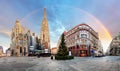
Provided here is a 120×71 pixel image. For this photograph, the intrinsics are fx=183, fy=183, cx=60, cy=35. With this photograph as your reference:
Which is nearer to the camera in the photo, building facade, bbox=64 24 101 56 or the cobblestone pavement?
the cobblestone pavement

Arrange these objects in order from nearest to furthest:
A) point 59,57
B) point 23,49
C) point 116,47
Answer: point 59,57
point 116,47
point 23,49

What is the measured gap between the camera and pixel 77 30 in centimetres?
10331

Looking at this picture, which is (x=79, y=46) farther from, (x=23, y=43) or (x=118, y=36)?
(x=23, y=43)

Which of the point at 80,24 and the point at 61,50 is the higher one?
the point at 80,24

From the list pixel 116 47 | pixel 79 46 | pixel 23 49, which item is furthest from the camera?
pixel 23 49

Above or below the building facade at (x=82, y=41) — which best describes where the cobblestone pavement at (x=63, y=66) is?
below

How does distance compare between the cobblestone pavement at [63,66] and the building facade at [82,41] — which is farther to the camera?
the building facade at [82,41]

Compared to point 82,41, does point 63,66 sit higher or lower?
lower

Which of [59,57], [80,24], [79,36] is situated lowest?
[59,57]

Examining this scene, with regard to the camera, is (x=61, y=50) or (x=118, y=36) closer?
(x=61, y=50)

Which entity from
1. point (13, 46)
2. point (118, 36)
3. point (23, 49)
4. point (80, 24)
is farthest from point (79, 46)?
point (13, 46)

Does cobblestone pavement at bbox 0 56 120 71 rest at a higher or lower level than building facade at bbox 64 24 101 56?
lower

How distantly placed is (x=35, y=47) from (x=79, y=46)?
102708 mm

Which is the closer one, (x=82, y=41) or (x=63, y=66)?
(x=63, y=66)
